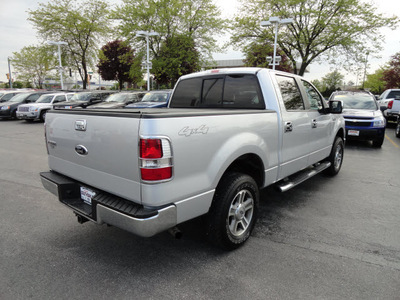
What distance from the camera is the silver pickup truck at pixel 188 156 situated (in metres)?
2.09

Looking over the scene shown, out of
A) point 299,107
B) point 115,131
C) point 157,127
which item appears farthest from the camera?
point 299,107

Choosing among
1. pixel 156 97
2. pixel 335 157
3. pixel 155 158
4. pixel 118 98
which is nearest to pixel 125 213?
pixel 155 158

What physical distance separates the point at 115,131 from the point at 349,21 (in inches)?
960

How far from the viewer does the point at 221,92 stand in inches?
150

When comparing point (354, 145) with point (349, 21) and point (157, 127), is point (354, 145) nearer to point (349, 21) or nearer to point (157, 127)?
point (157, 127)

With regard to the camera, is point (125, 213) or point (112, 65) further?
point (112, 65)

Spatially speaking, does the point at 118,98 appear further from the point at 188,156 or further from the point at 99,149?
A: the point at 188,156

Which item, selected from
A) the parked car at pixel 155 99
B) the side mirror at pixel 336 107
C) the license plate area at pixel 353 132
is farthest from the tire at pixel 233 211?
the parked car at pixel 155 99

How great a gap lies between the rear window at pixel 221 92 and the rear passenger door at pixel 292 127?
35cm

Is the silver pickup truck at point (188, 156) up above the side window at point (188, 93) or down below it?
below

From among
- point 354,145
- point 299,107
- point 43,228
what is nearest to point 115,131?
point 43,228

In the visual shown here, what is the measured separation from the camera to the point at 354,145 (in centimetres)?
930

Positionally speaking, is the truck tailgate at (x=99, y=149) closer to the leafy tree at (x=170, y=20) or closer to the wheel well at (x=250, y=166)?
the wheel well at (x=250, y=166)

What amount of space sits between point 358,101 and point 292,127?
7.86m
